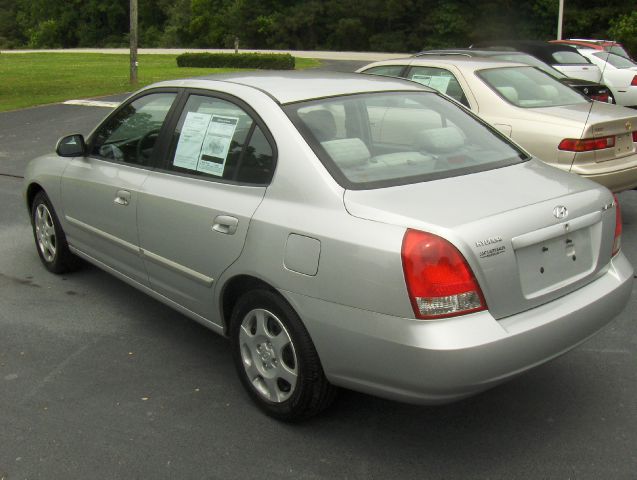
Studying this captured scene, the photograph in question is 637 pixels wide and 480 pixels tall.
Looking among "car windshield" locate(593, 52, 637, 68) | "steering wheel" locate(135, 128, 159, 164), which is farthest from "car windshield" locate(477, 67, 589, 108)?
"car windshield" locate(593, 52, 637, 68)

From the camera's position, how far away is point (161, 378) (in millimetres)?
4125

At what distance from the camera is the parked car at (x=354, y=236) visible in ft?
9.82

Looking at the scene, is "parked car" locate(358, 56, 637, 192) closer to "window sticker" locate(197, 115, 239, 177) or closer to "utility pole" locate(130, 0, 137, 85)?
"window sticker" locate(197, 115, 239, 177)

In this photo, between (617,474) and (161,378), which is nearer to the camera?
(617,474)

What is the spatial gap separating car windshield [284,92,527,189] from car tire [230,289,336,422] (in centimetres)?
67

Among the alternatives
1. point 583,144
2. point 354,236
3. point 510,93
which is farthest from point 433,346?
point 510,93

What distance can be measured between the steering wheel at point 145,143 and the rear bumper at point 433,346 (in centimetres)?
164

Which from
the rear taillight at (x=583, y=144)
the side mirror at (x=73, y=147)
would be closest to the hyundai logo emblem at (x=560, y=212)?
the side mirror at (x=73, y=147)

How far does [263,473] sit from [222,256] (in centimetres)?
105

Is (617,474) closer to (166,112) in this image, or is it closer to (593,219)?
(593,219)

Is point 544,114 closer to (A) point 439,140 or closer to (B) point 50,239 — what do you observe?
(A) point 439,140

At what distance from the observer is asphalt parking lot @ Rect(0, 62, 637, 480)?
3248 millimetres

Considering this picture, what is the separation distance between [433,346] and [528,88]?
17.0ft

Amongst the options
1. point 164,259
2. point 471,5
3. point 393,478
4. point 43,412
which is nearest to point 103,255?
point 164,259
